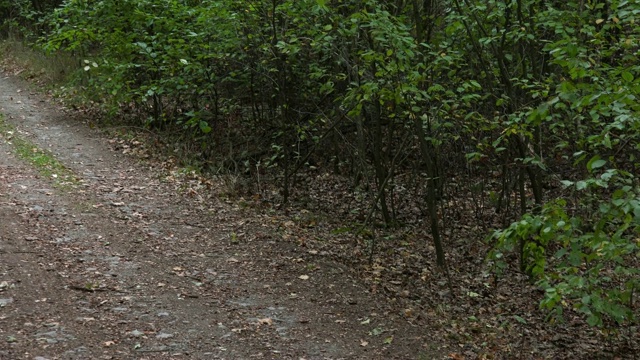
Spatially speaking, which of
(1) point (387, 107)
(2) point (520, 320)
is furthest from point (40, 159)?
(2) point (520, 320)

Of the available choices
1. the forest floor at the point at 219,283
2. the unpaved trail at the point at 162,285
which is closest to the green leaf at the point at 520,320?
the forest floor at the point at 219,283

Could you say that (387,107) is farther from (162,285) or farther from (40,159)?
(40,159)

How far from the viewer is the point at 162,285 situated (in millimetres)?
6879

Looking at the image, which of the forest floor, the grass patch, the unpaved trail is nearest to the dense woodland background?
the forest floor

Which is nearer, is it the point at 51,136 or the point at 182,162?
the point at 182,162

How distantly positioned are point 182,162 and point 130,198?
1644 millimetres

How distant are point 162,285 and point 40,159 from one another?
439 centimetres

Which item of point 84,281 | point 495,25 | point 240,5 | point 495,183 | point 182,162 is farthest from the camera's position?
point 495,183

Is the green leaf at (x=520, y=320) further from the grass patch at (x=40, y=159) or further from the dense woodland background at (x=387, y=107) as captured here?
the grass patch at (x=40, y=159)

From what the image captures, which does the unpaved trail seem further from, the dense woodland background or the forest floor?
the dense woodland background

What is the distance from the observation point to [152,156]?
10969 mm

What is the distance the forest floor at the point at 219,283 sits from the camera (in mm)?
5984

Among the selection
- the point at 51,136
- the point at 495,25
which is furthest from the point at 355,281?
the point at 51,136

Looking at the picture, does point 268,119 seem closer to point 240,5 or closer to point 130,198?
point 240,5
